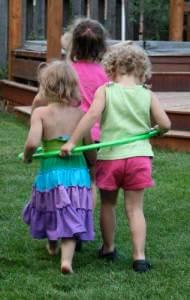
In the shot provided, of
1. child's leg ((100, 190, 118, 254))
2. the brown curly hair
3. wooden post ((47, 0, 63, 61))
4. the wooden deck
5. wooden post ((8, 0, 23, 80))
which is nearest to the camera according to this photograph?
child's leg ((100, 190, 118, 254))

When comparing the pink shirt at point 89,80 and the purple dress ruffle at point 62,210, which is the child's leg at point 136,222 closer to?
the purple dress ruffle at point 62,210

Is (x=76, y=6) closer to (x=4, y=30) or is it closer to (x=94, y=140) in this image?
(x=4, y=30)

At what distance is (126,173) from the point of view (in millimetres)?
4293

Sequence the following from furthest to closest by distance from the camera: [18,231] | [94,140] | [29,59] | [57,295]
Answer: [29,59], [18,231], [94,140], [57,295]

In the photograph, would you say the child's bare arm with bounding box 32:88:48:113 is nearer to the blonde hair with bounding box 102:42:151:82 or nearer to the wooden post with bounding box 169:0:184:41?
the blonde hair with bounding box 102:42:151:82

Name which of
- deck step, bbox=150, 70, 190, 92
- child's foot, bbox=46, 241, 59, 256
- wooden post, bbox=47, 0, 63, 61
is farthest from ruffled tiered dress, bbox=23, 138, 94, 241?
deck step, bbox=150, 70, 190, 92

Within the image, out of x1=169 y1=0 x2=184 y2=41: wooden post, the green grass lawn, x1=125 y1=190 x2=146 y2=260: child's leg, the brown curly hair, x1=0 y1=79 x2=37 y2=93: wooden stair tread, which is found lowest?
the green grass lawn

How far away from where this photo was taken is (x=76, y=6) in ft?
44.5

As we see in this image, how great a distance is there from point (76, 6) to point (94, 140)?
9.26 metres

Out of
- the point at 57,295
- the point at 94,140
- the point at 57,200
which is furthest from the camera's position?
the point at 94,140

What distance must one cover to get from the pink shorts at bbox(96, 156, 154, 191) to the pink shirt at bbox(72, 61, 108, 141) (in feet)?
1.25

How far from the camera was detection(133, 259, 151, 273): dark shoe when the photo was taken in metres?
4.26

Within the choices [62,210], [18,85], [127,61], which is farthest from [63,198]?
[18,85]

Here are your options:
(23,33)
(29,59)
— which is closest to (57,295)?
(29,59)
